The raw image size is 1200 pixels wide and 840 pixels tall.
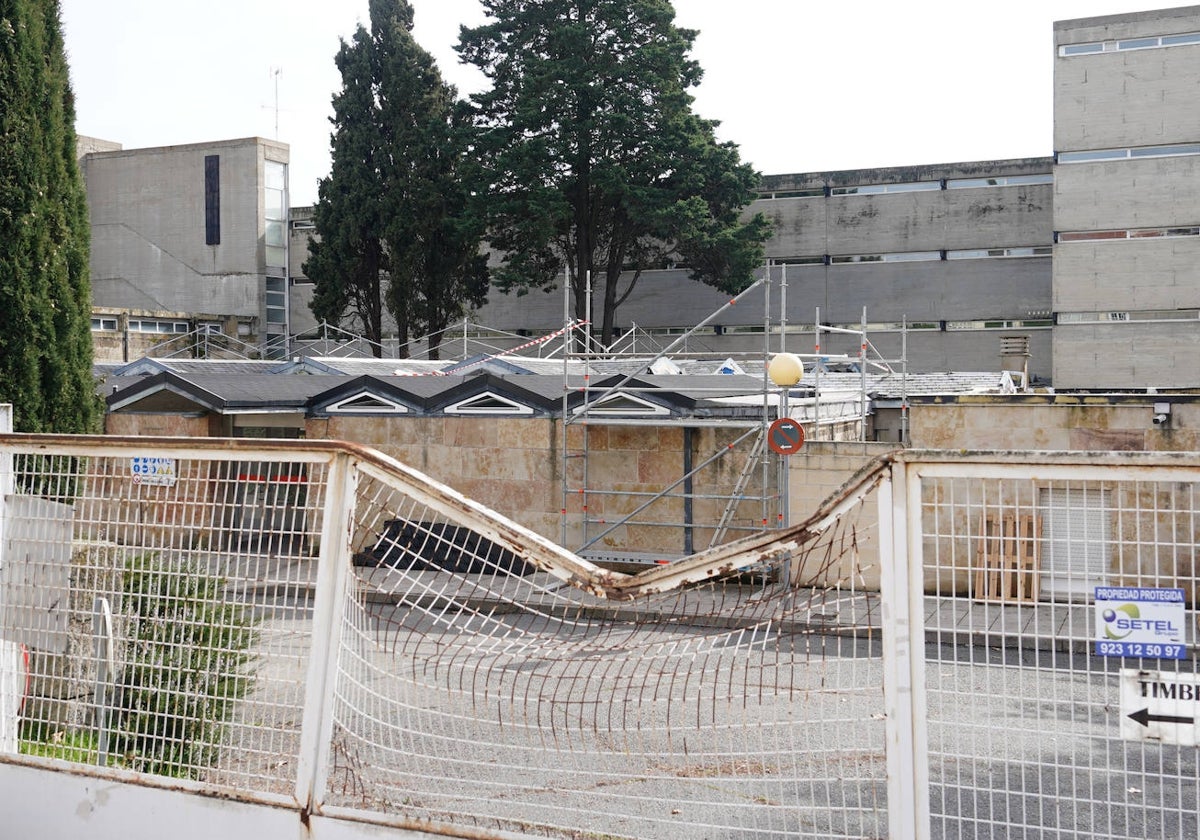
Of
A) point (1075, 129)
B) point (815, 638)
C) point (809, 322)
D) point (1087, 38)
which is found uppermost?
point (1087, 38)

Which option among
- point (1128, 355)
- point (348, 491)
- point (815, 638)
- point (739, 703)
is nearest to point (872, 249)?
point (1128, 355)

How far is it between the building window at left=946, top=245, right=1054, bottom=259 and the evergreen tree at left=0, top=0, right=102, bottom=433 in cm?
3525

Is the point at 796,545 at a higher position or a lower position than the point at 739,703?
higher

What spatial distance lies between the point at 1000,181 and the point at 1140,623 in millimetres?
39970

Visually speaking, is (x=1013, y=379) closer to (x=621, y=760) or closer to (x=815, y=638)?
(x=815, y=638)

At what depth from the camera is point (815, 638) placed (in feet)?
42.5

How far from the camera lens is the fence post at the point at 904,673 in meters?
3.63

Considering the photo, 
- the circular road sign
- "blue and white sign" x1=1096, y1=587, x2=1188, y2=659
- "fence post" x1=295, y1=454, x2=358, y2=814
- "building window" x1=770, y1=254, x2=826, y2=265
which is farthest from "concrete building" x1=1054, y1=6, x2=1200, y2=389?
"fence post" x1=295, y1=454, x2=358, y2=814

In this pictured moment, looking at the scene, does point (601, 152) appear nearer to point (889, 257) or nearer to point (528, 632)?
point (889, 257)

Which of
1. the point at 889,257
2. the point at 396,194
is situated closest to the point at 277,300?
the point at 396,194

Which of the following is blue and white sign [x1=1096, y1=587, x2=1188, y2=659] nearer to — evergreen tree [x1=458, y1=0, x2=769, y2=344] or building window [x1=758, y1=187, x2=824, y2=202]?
evergreen tree [x1=458, y1=0, x2=769, y2=344]

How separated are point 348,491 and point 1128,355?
37569 millimetres

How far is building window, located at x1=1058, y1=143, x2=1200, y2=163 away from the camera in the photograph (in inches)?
1452

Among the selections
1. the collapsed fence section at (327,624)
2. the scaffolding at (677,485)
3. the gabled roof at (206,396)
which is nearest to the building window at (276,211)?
the gabled roof at (206,396)
